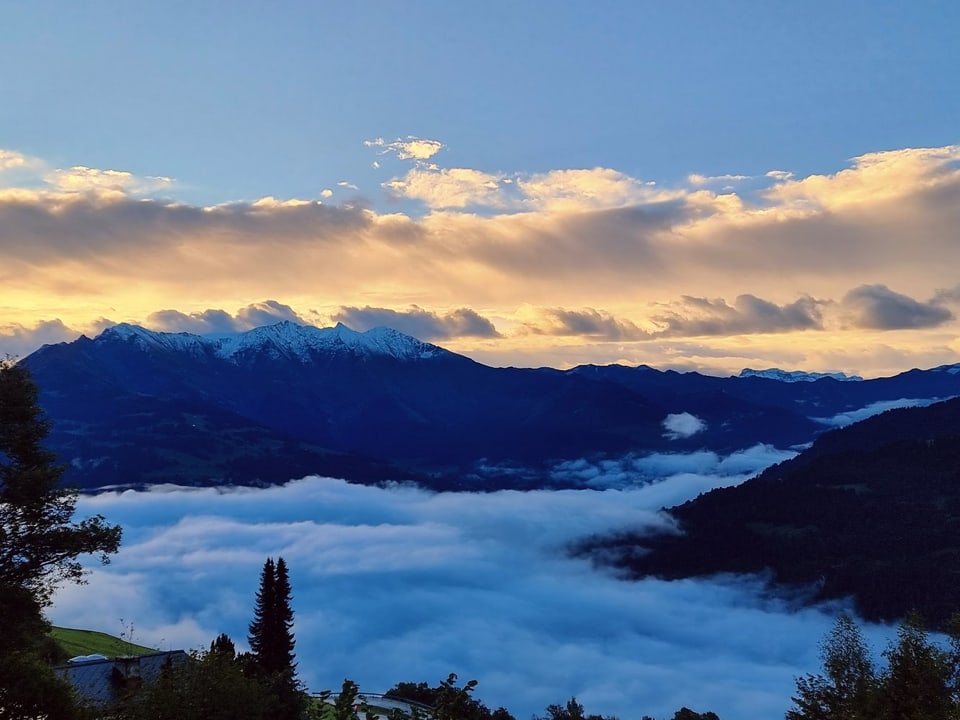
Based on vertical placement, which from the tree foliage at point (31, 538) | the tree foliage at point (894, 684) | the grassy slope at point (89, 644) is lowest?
the grassy slope at point (89, 644)

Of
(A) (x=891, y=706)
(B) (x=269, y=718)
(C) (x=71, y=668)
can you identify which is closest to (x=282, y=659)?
(C) (x=71, y=668)

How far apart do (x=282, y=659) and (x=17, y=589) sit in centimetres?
7670

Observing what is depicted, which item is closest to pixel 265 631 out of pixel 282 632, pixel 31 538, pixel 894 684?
pixel 282 632

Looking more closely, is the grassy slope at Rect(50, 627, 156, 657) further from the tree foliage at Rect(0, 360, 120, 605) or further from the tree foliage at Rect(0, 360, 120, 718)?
the tree foliage at Rect(0, 360, 120, 605)

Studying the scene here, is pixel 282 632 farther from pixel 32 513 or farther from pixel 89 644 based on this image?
pixel 32 513

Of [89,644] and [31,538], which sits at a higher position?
[31,538]

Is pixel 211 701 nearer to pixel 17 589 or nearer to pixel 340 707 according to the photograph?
pixel 17 589

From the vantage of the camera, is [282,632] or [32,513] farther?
[282,632]

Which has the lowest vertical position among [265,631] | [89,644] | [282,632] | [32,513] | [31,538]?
[89,644]

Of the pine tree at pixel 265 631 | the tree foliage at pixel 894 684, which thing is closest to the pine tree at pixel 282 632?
the pine tree at pixel 265 631

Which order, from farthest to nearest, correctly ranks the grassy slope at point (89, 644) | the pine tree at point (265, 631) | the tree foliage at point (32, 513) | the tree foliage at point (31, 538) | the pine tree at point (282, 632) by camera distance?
the grassy slope at point (89, 644) → the pine tree at point (282, 632) → the pine tree at point (265, 631) → the tree foliage at point (32, 513) → the tree foliage at point (31, 538)

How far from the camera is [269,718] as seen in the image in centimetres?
5641

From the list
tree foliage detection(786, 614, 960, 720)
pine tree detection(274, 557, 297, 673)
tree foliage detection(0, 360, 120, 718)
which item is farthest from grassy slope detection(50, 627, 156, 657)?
tree foliage detection(0, 360, 120, 718)

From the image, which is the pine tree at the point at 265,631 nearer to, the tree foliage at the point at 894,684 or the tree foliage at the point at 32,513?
the tree foliage at the point at 894,684
